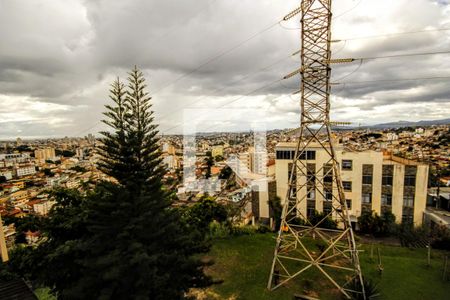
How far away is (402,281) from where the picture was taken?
25.1 feet

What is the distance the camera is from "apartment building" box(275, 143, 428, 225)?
1478 cm

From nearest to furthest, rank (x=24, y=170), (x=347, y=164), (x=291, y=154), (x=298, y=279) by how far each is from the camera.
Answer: (x=298, y=279)
(x=347, y=164)
(x=291, y=154)
(x=24, y=170)

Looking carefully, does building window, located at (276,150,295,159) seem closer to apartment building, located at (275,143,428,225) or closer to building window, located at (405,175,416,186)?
apartment building, located at (275,143,428,225)

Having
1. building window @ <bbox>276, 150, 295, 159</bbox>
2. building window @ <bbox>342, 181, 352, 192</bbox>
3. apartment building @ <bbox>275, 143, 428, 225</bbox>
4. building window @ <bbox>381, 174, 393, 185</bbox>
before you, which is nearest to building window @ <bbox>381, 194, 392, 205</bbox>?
apartment building @ <bbox>275, 143, 428, 225</bbox>

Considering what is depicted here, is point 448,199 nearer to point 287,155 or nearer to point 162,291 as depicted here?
point 287,155

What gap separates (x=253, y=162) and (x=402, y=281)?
12981 millimetres

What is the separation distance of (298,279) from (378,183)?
10594 mm

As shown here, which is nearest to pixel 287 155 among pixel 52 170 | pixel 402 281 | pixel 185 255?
pixel 402 281

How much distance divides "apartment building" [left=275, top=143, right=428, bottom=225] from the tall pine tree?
1062 cm

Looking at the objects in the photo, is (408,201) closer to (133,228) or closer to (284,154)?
(284,154)

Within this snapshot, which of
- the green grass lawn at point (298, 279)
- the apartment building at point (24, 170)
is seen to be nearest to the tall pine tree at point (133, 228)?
the green grass lawn at point (298, 279)

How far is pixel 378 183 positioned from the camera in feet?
50.3

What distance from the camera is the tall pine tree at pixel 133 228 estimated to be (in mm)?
4910

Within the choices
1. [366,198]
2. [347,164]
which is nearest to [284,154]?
[347,164]
